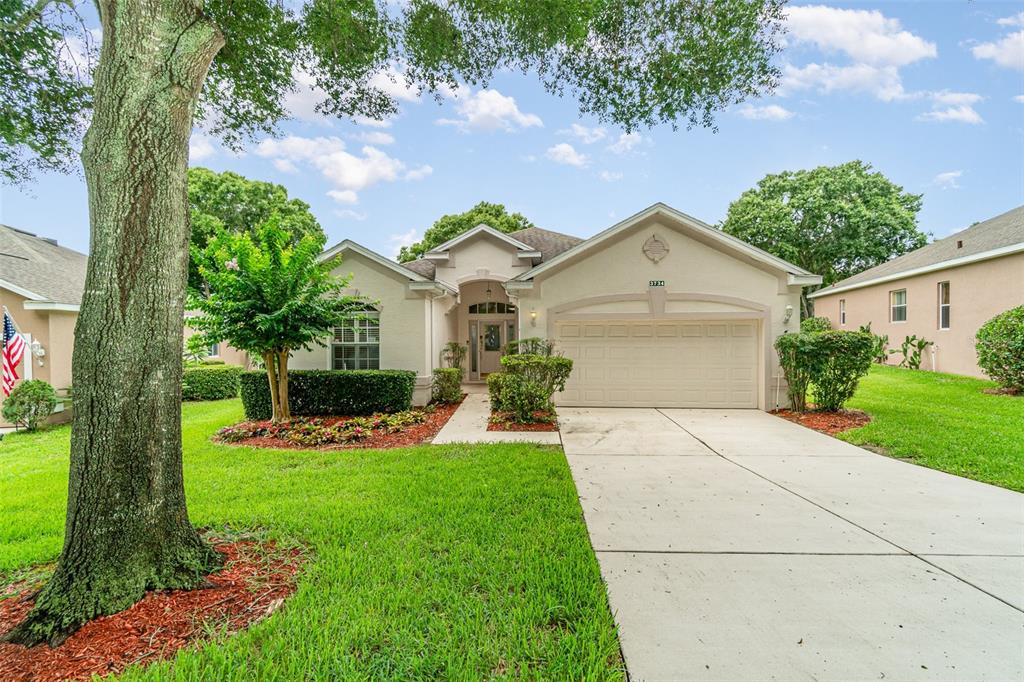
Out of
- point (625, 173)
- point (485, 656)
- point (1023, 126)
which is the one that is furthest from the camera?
point (625, 173)

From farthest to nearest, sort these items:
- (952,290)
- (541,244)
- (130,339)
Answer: (541,244)
(952,290)
(130,339)

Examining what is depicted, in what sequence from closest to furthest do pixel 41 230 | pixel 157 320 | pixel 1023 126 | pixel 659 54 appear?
pixel 157 320 < pixel 659 54 < pixel 1023 126 < pixel 41 230

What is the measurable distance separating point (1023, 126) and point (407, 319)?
12.5 m

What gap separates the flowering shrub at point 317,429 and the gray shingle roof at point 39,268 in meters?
5.55

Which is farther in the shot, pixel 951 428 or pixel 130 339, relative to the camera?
pixel 951 428

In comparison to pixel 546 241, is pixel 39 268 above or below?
below

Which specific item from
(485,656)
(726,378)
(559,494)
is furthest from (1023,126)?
(485,656)

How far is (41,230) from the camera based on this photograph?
15.2 m

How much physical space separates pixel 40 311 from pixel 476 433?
11303 millimetres

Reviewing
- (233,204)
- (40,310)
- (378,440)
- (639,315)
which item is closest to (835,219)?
(639,315)

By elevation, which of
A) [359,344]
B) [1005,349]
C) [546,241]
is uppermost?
[546,241]

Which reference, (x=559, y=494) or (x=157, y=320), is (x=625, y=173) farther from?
(x=157, y=320)

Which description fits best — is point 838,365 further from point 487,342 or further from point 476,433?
point 487,342

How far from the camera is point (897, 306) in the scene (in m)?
16.6
